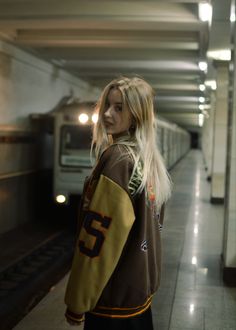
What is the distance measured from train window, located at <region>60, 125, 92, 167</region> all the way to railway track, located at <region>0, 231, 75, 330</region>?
192 cm

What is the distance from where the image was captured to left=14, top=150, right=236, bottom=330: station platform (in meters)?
4.52

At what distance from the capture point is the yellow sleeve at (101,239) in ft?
6.27

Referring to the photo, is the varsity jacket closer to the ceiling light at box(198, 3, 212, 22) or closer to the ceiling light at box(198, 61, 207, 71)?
the ceiling light at box(198, 3, 212, 22)

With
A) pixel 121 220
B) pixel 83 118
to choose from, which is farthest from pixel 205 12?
pixel 121 220

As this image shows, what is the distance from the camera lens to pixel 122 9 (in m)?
7.83

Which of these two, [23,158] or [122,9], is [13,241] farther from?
[122,9]

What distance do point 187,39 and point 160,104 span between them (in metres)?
15.9

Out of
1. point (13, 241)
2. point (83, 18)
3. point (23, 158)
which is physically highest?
point (83, 18)

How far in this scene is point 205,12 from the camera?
24.2 feet

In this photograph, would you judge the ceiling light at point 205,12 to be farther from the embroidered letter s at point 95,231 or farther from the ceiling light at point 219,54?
the embroidered letter s at point 95,231

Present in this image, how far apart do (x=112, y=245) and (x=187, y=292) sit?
3.76 metres

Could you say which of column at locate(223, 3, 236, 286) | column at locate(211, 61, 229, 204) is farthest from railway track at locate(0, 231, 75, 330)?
column at locate(211, 61, 229, 204)

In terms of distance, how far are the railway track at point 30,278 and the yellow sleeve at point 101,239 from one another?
3741 millimetres

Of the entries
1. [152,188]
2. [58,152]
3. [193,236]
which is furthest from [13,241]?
[152,188]
